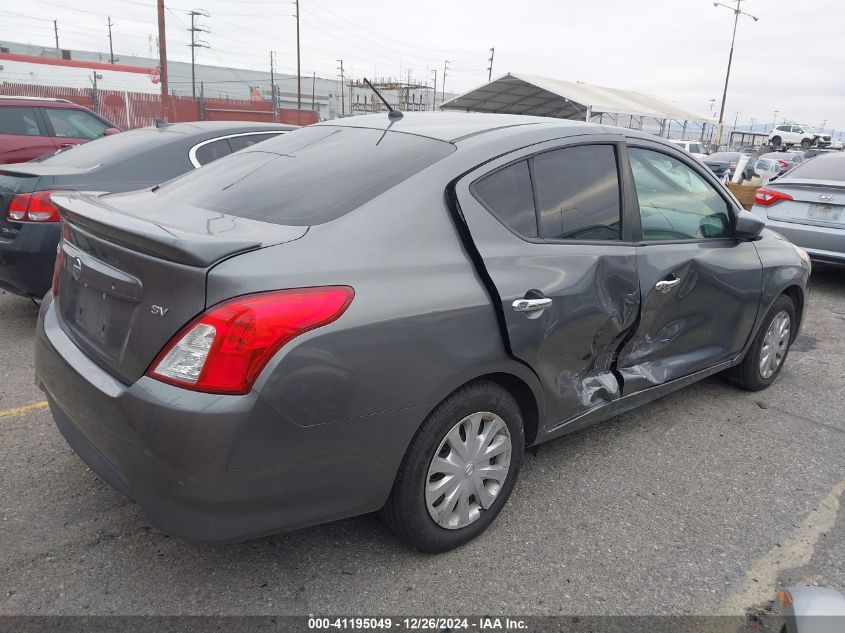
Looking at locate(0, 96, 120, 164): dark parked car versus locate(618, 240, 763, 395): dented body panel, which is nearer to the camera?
locate(618, 240, 763, 395): dented body panel

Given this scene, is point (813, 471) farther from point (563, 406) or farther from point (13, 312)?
point (13, 312)

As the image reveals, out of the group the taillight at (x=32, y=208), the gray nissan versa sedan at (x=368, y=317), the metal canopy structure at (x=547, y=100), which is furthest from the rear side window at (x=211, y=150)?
the metal canopy structure at (x=547, y=100)

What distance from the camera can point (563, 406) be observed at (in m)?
2.84

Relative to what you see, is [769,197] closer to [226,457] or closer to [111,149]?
[111,149]

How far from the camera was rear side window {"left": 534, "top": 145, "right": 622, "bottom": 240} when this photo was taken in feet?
9.05

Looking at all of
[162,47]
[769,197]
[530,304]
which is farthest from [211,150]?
[162,47]

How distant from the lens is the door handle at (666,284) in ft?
10.3

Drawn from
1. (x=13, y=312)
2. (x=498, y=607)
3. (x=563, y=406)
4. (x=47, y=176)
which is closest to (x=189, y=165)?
(x=47, y=176)

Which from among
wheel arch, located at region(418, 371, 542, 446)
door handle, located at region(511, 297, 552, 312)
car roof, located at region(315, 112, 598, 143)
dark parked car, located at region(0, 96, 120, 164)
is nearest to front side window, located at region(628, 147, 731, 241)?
car roof, located at region(315, 112, 598, 143)

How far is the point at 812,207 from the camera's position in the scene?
23.2 feet

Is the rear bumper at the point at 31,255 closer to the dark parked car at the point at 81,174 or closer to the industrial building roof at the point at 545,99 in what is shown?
the dark parked car at the point at 81,174

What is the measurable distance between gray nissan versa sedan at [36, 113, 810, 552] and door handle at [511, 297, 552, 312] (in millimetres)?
13

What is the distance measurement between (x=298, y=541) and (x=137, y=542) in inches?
24.0

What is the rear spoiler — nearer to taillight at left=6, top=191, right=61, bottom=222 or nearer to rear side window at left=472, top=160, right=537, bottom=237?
rear side window at left=472, top=160, right=537, bottom=237
